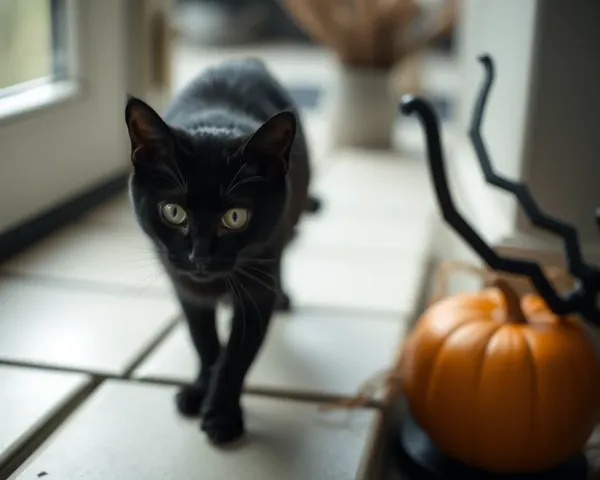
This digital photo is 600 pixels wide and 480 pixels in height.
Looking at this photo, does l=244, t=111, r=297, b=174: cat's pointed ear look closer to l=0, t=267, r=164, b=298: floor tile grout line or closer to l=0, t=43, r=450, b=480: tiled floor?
l=0, t=43, r=450, b=480: tiled floor

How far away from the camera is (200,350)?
2.89 ft

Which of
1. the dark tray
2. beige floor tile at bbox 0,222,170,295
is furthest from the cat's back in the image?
the dark tray

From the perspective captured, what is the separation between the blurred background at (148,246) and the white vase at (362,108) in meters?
0.12

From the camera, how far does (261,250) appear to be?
79 centimetres

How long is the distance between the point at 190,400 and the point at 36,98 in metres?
0.66

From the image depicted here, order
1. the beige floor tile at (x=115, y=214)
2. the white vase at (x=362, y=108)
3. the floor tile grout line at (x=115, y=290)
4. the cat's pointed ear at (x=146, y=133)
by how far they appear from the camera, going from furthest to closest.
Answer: the white vase at (x=362, y=108), the beige floor tile at (x=115, y=214), the floor tile grout line at (x=115, y=290), the cat's pointed ear at (x=146, y=133)

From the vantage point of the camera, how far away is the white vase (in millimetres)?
2049

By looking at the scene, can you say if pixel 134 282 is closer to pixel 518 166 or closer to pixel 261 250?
pixel 261 250

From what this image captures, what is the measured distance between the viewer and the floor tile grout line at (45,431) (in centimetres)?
75

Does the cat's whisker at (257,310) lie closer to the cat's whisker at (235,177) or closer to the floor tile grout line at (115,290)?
the cat's whisker at (235,177)

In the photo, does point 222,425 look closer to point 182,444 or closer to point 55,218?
point 182,444

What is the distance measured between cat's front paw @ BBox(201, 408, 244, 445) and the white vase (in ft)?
4.46

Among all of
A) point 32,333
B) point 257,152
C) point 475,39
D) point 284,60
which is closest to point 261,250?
point 257,152

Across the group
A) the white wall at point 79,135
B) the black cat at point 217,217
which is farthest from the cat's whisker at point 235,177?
the white wall at point 79,135
